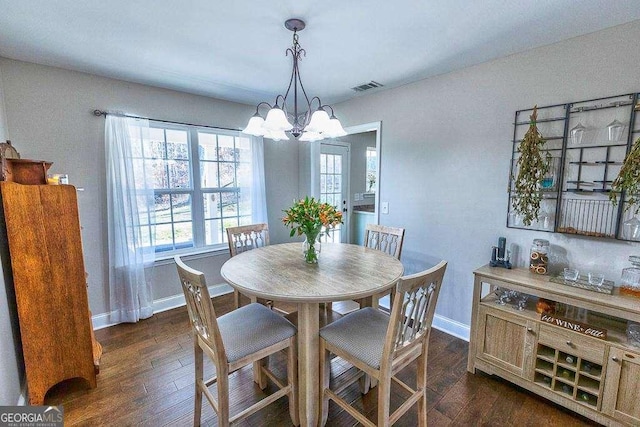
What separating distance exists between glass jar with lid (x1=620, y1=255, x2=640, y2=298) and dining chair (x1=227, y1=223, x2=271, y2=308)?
2.41 m

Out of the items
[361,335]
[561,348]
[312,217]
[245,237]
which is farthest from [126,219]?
[561,348]

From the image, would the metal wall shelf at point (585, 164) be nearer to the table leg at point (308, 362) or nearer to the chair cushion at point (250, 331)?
the table leg at point (308, 362)

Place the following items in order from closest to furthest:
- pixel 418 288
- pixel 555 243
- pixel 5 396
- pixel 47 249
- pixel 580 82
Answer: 1. pixel 418 288
2. pixel 5 396
3. pixel 47 249
4. pixel 580 82
5. pixel 555 243

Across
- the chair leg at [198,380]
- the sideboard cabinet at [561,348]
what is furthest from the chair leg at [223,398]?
the sideboard cabinet at [561,348]

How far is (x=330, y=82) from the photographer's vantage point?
279 cm

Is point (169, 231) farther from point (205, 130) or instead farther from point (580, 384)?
point (580, 384)

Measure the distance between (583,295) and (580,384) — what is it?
0.54 meters

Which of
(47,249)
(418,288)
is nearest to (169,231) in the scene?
(47,249)

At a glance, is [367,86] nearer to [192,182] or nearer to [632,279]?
[192,182]

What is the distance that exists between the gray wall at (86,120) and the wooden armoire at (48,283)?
0.14 meters

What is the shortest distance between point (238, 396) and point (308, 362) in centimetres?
70

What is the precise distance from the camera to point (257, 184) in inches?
140

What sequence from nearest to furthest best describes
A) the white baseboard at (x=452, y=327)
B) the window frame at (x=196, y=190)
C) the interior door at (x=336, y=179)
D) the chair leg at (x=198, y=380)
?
the chair leg at (x=198, y=380)
the white baseboard at (x=452, y=327)
the window frame at (x=196, y=190)
the interior door at (x=336, y=179)

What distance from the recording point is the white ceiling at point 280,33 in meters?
1.58
